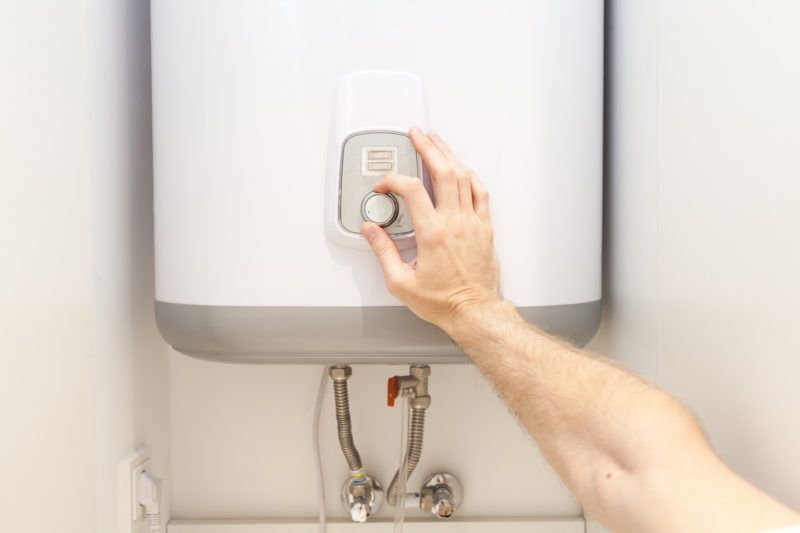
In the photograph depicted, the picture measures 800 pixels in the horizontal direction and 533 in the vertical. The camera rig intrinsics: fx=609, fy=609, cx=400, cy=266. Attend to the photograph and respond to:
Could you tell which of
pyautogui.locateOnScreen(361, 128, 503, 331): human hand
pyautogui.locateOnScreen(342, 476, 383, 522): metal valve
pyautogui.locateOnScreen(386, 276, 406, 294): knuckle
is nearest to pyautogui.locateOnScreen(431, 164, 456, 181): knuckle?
pyautogui.locateOnScreen(361, 128, 503, 331): human hand

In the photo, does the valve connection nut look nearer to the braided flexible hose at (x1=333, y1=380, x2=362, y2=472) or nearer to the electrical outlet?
the braided flexible hose at (x1=333, y1=380, x2=362, y2=472)

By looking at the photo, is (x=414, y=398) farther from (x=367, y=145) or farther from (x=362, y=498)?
(x=367, y=145)

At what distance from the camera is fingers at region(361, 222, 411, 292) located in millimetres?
665

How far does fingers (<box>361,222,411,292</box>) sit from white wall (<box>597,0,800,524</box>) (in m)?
0.31

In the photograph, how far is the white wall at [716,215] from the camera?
0.51 m

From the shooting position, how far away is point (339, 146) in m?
0.70

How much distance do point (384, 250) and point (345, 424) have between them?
34cm

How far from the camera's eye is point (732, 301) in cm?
58

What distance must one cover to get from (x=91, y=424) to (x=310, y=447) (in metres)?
0.36

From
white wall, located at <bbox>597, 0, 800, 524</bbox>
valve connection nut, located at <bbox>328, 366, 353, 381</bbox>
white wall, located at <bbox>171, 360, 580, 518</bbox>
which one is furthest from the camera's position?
white wall, located at <bbox>171, 360, 580, 518</bbox>

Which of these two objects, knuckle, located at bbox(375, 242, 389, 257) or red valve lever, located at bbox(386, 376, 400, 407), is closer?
knuckle, located at bbox(375, 242, 389, 257)

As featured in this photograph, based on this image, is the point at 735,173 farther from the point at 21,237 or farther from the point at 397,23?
the point at 21,237

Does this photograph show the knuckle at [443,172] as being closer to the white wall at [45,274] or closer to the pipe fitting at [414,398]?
the pipe fitting at [414,398]

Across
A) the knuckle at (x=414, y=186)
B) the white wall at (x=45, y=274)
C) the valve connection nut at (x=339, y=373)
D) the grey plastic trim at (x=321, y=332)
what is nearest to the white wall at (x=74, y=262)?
the white wall at (x=45, y=274)
